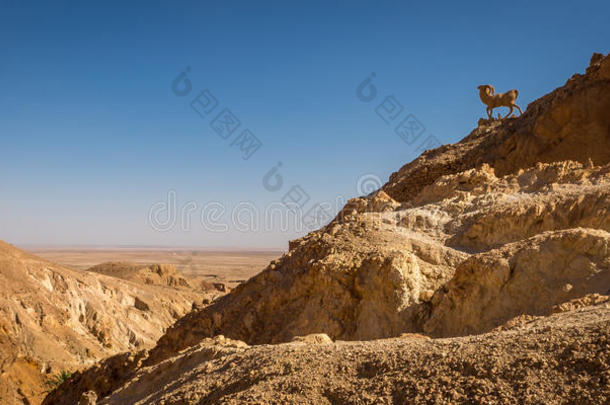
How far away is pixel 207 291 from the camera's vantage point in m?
49.5

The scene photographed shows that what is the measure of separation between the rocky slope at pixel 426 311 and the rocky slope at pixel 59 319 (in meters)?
7.07

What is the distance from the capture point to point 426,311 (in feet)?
31.6

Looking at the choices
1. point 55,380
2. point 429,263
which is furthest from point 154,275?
point 429,263

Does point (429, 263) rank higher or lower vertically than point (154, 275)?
lower

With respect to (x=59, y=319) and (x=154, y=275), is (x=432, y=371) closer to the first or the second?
(x=59, y=319)

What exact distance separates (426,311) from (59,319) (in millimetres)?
22567

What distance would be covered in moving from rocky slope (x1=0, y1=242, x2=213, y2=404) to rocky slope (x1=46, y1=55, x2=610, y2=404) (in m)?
7.07

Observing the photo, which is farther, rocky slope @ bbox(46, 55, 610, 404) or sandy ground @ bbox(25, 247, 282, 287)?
sandy ground @ bbox(25, 247, 282, 287)

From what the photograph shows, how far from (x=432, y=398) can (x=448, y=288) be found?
5.32 meters

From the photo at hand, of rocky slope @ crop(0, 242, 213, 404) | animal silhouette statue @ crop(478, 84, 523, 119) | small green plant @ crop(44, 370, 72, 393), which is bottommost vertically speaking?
animal silhouette statue @ crop(478, 84, 523, 119)

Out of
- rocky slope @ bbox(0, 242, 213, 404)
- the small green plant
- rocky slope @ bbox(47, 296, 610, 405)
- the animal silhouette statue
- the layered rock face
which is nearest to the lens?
rocky slope @ bbox(47, 296, 610, 405)

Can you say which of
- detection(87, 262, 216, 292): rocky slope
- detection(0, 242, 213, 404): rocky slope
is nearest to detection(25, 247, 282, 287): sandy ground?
detection(87, 262, 216, 292): rocky slope

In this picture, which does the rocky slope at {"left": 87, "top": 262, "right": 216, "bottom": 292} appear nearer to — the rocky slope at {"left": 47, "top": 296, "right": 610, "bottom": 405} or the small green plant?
the small green plant

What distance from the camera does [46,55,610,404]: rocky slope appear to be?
4578 millimetres
